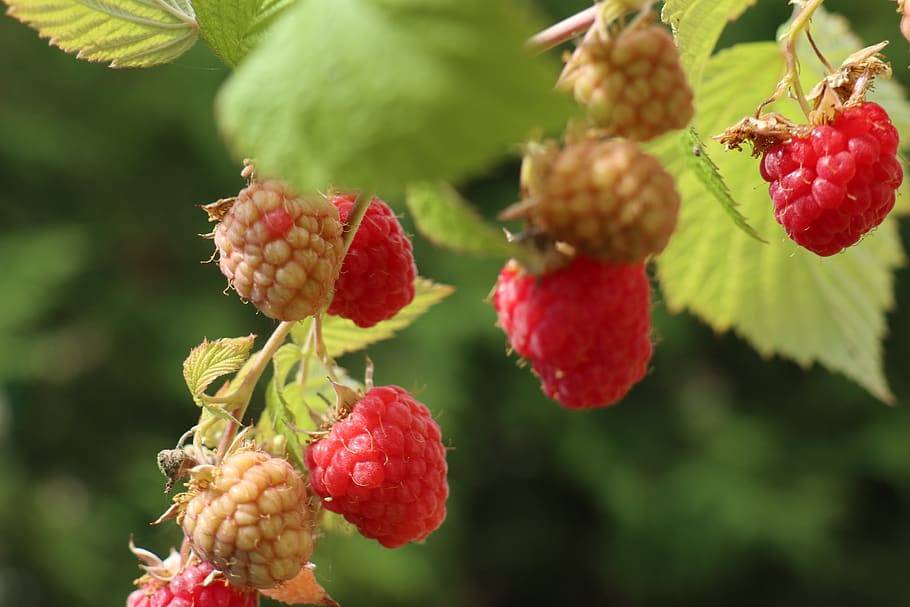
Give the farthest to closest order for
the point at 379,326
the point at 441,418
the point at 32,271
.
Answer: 1. the point at 441,418
2. the point at 32,271
3. the point at 379,326

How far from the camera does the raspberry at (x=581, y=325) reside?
0.75 meters

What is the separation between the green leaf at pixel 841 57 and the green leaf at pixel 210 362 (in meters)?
0.80

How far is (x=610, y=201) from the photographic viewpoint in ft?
2.19

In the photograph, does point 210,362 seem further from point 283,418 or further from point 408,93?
point 408,93

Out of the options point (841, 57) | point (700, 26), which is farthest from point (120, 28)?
point (841, 57)

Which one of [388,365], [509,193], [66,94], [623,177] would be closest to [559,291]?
[623,177]

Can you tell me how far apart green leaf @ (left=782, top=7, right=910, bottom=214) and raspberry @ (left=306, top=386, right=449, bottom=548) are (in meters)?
0.71

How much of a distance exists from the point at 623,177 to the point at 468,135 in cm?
16

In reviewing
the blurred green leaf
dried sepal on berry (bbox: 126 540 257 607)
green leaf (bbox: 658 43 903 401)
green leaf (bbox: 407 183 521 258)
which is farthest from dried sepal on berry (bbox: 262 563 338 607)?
the blurred green leaf

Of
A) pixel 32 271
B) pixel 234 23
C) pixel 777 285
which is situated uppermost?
pixel 234 23

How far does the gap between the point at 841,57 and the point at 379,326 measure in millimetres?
744

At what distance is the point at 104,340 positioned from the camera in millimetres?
5246

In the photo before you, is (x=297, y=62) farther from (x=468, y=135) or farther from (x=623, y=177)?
(x=623, y=177)

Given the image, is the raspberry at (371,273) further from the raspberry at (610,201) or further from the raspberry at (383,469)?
the raspberry at (610,201)
